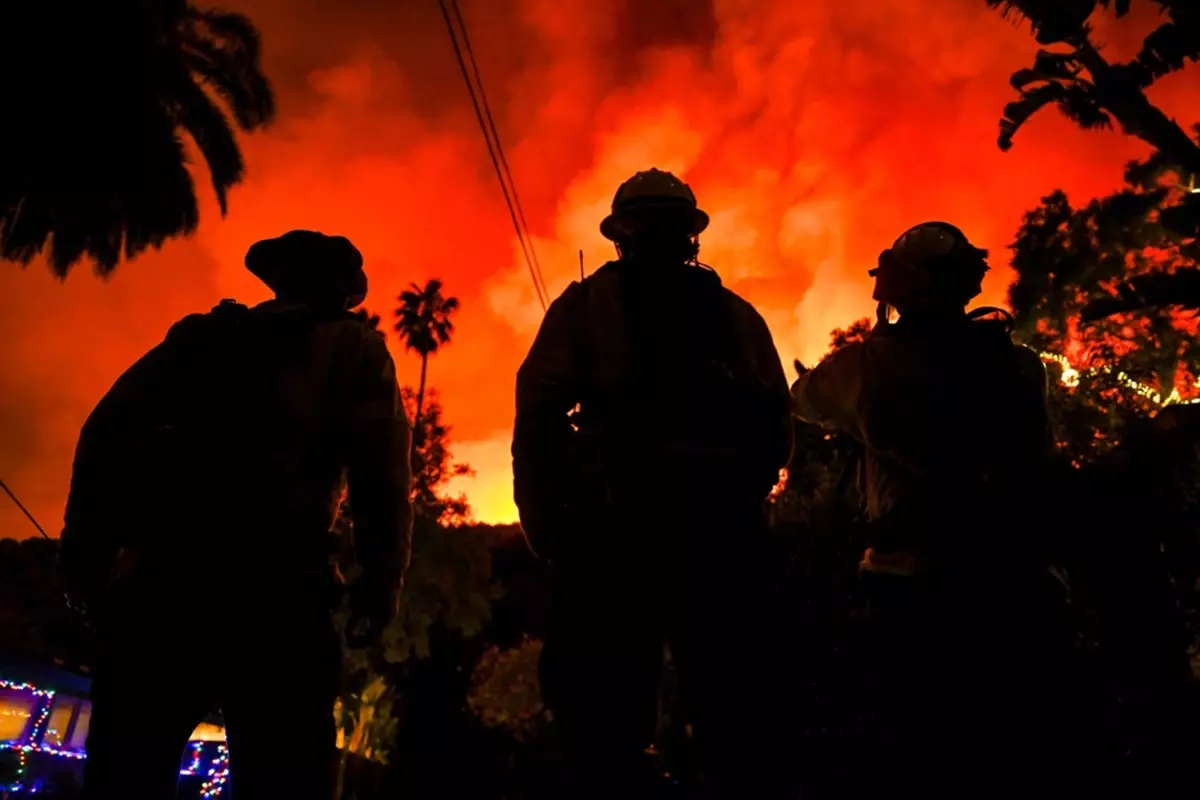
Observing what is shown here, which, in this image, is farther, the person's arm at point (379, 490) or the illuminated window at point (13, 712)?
the illuminated window at point (13, 712)

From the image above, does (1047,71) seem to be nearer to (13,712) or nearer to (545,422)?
(545,422)

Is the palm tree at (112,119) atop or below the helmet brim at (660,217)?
atop

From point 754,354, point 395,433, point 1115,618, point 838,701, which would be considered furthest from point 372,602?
point 838,701

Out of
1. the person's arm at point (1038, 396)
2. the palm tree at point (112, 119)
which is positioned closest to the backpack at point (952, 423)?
the person's arm at point (1038, 396)

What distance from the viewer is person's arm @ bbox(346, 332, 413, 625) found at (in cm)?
251

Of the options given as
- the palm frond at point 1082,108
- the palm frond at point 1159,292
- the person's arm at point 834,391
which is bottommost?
the person's arm at point 834,391

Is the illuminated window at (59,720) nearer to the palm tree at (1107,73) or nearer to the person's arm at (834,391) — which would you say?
the person's arm at (834,391)

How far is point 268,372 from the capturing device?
2.59m

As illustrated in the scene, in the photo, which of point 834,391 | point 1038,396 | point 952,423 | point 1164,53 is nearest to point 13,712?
point 834,391

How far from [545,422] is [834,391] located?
1514 millimetres

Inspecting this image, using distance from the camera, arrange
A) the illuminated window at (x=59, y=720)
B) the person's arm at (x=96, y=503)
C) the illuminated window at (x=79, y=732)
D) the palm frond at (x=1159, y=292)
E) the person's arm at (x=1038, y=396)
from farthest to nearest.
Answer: the illuminated window at (x=79, y=732) < the illuminated window at (x=59, y=720) < the palm frond at (x=1159, y=292) < the person's arm at (x=1038, y=396) < the person's arm at (x=96, y=503)

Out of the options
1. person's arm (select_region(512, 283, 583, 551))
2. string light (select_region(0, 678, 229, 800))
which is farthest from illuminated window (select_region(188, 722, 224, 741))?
person's arm (select_region(512, 283, 583, 551))

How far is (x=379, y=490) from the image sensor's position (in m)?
2.52

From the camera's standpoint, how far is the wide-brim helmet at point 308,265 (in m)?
2.91
